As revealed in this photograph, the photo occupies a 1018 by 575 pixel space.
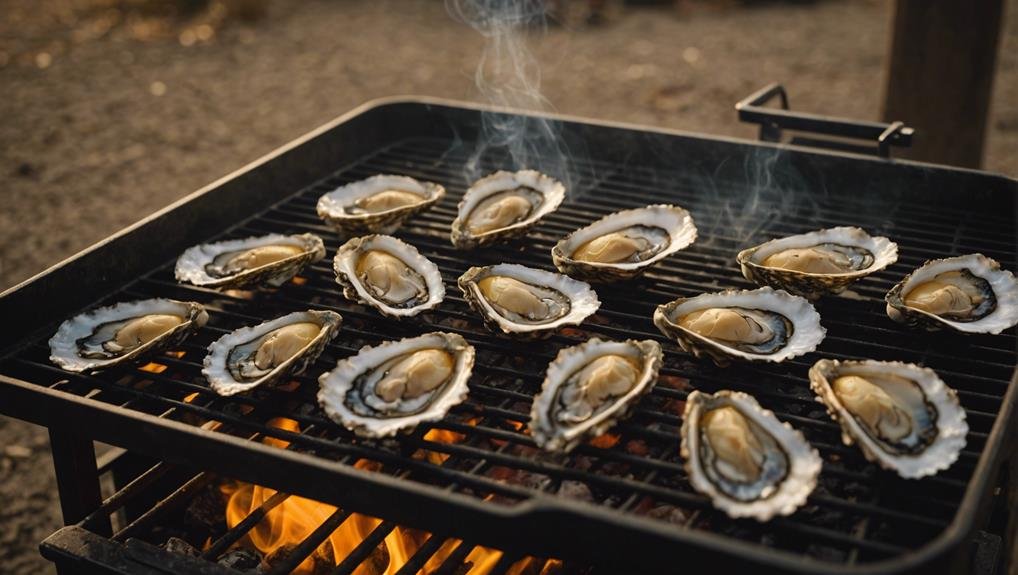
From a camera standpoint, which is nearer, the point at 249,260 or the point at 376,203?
the point at 249,260

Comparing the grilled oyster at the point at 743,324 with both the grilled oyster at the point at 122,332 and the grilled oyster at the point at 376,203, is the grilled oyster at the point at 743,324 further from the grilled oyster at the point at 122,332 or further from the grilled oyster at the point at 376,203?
the grilled oyster at the point at 122,332

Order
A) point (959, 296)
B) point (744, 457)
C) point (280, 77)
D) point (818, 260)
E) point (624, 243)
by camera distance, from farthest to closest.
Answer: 1. point (280, 77)
2. point (624, 243)
3. point (818, 260)
4. point (959, 296)
5. point (744, 457)

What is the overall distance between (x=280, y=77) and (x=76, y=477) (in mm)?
6064

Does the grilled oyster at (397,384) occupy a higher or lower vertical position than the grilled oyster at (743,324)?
lower

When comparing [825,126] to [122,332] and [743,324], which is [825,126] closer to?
[743,324]

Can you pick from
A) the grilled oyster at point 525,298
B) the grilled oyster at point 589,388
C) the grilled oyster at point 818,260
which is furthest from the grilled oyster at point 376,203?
the grilled oyster at point 818,260

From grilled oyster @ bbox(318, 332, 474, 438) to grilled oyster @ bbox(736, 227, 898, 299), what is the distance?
30.7 inches

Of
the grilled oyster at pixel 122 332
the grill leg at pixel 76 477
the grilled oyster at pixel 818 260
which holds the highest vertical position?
the grilled oyster at pixel 818 260

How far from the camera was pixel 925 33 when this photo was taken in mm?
3611

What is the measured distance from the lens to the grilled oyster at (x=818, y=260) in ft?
7.41

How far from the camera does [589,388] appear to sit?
1933mm

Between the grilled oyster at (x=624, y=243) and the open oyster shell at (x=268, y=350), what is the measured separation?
0.62 m

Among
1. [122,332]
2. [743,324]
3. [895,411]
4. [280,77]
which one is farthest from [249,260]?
[280,77]

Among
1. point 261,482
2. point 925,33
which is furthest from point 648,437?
point 925,33
